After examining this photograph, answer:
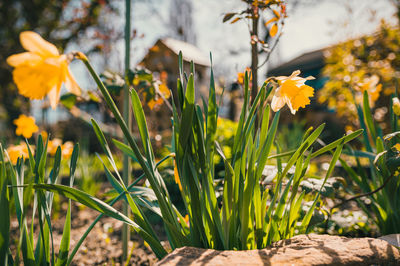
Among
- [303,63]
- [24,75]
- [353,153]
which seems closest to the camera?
[24,75]

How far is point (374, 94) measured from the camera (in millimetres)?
1577

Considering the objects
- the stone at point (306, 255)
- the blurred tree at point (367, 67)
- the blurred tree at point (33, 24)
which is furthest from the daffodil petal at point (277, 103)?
the blurred tree at point (33, 24)

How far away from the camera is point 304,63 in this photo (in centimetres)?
1513

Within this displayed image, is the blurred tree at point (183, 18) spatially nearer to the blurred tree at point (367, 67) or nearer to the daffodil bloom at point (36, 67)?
the blurred tree at point (367, 67)

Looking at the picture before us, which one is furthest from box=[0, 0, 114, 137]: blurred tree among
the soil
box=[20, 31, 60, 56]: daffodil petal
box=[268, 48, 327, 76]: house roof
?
box=[268, 48, 327, 76]: house roof

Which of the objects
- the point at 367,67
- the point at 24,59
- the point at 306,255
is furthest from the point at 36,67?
the point at 367,67

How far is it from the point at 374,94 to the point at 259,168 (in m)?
1.04

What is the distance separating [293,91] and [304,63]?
15639mm

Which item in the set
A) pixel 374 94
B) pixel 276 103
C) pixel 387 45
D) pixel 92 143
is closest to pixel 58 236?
pixel 276 103

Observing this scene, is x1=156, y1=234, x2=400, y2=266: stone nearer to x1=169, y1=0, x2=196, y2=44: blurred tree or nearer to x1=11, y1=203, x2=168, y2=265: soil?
x1=11, y1=203, x2=168, y2=265: soil

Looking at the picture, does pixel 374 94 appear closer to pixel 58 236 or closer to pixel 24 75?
pixel 24 75

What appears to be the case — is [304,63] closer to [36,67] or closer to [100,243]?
[100,243]

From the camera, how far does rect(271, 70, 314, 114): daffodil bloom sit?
2.87 ft

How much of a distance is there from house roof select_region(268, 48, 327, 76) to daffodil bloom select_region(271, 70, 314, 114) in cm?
1317
